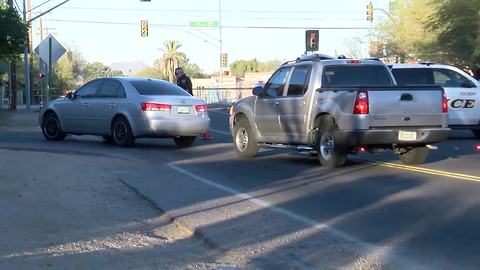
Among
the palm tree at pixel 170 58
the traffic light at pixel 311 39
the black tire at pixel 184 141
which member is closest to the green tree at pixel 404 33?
the traffic light at pixel 311 39

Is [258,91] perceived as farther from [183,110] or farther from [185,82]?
[185,82]

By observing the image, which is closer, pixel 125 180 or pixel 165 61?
pixel 125 180

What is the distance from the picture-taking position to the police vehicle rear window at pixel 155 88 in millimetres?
15938

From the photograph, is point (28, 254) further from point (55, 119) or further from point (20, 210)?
point (55, 119)

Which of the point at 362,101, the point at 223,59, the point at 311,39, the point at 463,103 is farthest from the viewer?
the point at 223,59

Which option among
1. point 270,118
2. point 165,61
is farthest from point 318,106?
point 165,61

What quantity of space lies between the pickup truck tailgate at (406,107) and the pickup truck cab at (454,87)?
5.47 m

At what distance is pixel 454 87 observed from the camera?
58.1 feet

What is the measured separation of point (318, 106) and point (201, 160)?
2821 millimetres

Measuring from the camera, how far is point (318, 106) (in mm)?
12281

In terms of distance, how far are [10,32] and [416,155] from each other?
69.6 ft

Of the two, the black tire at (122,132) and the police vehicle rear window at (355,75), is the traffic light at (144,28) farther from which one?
the police vehicle rear window at (355,75)

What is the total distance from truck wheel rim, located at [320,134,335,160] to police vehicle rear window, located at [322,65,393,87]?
1001mm

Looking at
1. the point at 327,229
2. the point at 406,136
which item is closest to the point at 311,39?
the point at 406,136
